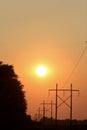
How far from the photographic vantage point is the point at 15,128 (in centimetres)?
6172

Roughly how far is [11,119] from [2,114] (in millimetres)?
3663

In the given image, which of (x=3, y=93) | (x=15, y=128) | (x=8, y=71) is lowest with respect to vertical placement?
(x=15, y=128)

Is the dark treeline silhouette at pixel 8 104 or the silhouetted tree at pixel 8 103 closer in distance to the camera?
the dark treeline silhouette at pixel 8 104

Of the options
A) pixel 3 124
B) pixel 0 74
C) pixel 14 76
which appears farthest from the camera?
pixel 14 76

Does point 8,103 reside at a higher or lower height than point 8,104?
higher

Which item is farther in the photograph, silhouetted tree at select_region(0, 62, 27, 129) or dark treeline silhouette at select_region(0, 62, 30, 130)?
silhouetted tree at select_region(0, 62, 27, 129)

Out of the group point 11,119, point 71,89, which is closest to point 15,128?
point 11,119

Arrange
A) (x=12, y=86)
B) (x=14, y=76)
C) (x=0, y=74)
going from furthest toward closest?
(x=14, y=76) → (x=12, y=86) → (x=0, y=74)

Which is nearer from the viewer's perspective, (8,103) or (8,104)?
(8,104)

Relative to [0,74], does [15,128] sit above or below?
below

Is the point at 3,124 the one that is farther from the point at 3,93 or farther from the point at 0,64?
the point at 0,64

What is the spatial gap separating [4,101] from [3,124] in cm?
391

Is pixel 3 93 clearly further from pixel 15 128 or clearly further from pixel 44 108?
pixel 44 108

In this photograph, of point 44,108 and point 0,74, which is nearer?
point 0,74
